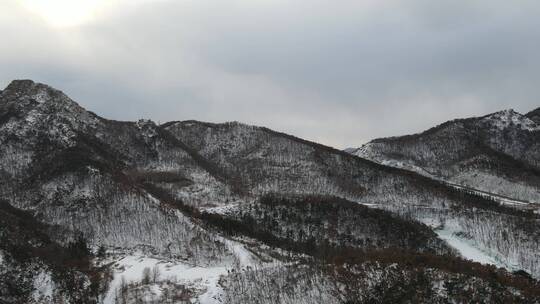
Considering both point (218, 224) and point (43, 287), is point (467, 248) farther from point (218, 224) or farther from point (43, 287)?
point (43, 287)

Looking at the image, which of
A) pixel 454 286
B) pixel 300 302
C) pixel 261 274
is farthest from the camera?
pixel 261 274

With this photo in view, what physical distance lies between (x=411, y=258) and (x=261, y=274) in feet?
66.5

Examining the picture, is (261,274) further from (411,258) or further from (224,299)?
(411,258)

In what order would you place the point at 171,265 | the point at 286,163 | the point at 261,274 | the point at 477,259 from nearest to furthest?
the point at 261,274 → the point at 171,265 → the point at 477,259 → the point at 286,163

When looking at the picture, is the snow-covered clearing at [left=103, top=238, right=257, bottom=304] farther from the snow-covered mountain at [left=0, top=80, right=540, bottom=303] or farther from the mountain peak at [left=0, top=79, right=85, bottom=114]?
the mountain peak at [left=0, top=79, right=85, bottom=114]

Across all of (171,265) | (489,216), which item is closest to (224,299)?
(171,265)

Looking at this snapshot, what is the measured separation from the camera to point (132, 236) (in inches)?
4099

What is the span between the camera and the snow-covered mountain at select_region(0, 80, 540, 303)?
74.2 m

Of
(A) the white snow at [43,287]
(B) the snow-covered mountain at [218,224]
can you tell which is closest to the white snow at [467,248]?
(B) the snow-covered mountain at [218,224]

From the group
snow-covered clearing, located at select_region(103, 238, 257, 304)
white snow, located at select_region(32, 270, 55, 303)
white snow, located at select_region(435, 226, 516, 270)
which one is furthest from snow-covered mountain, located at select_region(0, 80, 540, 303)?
white snow, located at select_region(435, 226, 516, 270)

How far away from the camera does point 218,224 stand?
11412 cm

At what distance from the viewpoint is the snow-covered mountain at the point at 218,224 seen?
7419 centimetres

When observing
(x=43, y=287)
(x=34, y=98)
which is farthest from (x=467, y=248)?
(x=34, y=98)

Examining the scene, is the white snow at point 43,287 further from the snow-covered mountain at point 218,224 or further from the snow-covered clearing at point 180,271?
the snow-covered clearing at point 180,271
